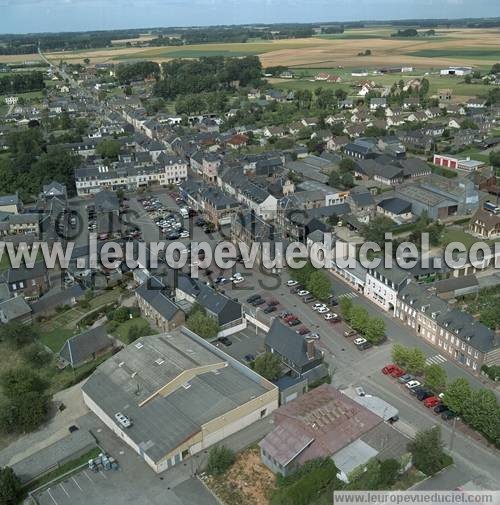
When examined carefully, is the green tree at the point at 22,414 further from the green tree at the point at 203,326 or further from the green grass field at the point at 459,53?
the green grass field at the point at 459,53

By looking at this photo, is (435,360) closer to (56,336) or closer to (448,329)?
(448,329)

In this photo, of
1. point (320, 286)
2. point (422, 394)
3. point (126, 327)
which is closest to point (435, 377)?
point (422, 394)

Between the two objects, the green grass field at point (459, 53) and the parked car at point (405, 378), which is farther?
the green grass field at point (459, 53)

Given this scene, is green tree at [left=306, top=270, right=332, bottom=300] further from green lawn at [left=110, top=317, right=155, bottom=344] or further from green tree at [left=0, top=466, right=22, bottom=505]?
green tree at [left=0, top=466, right=22, bottom=505]

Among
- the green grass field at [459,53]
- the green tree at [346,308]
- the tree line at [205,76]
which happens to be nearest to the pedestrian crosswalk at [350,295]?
the green tree at [346,308]

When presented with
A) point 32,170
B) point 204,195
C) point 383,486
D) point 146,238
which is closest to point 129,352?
point 383,486

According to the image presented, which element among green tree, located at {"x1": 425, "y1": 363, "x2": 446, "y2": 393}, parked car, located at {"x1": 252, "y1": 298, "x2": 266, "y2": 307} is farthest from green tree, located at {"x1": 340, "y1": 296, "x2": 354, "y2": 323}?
green tree, located at {"x1": 425, "y1": 363, "x2": 446, "y2": 393}
